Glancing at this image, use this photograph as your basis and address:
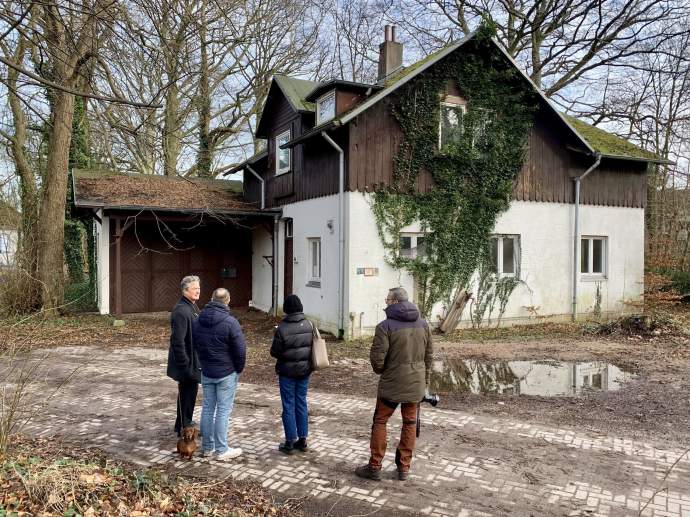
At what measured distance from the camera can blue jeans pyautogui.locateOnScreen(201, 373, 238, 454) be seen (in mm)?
5566

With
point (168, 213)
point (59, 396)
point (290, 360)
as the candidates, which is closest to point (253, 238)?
point (168, 213)

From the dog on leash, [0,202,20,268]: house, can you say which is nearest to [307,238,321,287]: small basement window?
[0,202,20,268]: house

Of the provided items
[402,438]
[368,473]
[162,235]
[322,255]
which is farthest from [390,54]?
[368,473]

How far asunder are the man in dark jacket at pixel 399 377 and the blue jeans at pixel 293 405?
88 centimetres

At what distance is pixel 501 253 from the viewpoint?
15.0m

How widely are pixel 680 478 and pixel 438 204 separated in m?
9.50

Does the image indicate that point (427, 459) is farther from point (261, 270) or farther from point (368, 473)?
point (261, 270)

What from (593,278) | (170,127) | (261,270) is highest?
(170,127)

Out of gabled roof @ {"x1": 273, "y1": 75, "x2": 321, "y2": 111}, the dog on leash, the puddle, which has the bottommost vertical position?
the puddle

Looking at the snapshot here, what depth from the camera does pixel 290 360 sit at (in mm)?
5645

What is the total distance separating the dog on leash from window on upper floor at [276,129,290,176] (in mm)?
11740

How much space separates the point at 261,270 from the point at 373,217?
6.81 m

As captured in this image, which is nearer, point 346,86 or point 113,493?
point 113,493

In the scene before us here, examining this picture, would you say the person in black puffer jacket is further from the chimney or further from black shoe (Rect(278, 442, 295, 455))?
the chimney
